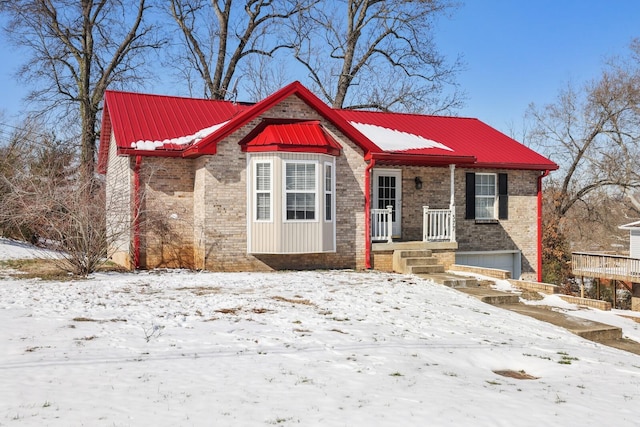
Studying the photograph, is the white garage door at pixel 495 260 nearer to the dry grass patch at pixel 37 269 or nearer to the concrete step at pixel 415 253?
the concrete step at pixel 415 253

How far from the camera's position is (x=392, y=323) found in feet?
30.9

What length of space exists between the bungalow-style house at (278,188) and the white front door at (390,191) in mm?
31

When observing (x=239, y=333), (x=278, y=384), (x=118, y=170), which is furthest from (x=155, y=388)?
(x=118, y=170)

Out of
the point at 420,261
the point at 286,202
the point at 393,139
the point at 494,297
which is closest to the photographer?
the point at 494,297

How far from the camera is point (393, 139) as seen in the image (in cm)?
1844

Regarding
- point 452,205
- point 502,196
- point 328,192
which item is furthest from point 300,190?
point 502,196

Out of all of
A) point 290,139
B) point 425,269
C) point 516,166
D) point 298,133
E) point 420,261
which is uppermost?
point 298,133

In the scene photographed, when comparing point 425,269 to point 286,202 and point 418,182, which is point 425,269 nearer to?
point 418,182

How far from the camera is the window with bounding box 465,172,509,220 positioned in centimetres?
1950

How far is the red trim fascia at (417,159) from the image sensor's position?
54.0 feet

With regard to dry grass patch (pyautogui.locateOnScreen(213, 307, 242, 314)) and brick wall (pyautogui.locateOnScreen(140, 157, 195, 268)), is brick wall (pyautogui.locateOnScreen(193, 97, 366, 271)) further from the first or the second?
dry grass patch (pyautogui.locateOnScreen(213, 307, 242, 314))

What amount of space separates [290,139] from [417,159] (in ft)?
13.6

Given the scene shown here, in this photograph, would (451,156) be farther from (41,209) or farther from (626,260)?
(626,260)

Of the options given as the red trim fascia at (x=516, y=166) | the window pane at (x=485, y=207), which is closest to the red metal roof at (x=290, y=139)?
the red trim fascia at (x=516, y=166)
